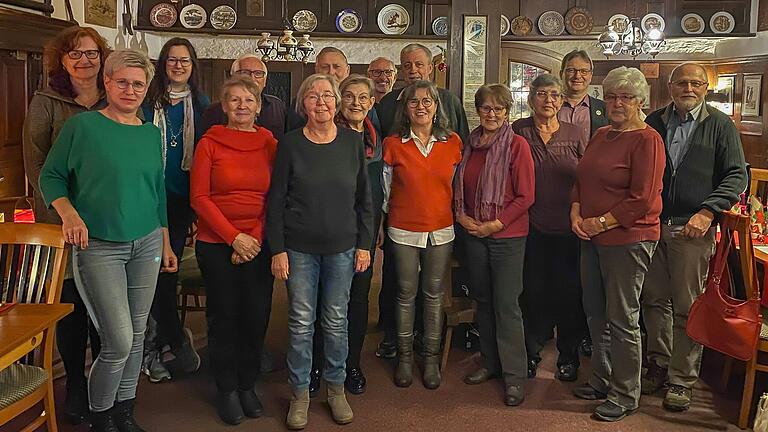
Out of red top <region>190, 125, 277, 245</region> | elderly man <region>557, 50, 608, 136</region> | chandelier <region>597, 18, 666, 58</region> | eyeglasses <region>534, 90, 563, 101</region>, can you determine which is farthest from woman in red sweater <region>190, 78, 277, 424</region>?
chandelier <region>597, 18, 666, 58</region>

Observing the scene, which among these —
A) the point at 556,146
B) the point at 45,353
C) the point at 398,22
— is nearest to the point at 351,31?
the point at 398,22

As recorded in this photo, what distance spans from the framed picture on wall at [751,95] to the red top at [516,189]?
5025 mm

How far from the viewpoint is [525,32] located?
794 centimetres

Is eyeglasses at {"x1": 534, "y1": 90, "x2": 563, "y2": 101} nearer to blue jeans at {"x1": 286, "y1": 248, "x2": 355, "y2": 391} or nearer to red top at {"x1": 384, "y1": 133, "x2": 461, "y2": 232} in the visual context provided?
red top at {"x1": 384, "y1": 133, "x2": 461, "y2": 232}

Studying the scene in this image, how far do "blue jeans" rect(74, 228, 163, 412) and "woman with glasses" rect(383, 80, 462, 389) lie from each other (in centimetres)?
105

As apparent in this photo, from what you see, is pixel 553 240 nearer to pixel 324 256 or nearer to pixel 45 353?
pixel 324 256

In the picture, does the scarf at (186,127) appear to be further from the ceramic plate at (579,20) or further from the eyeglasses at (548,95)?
the ceramic plate at (579,20)

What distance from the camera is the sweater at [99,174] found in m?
Result: 2.45

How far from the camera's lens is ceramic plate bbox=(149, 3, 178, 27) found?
25.5ft

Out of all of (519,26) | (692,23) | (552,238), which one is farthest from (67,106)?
(692,23)

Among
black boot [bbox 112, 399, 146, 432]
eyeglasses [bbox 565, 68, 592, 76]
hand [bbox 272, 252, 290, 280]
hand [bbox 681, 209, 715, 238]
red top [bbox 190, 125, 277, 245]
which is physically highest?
eyeglasses [bbox 565, 68, 592, 76]

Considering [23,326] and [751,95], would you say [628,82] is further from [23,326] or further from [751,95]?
[751,95]

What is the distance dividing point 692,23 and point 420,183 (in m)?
5.98

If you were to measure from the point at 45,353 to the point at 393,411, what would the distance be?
4.82 feet
